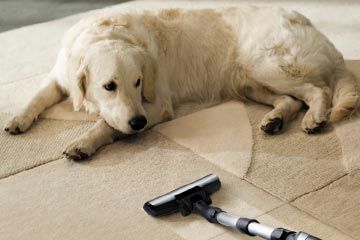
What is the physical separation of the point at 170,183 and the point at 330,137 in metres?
0.81

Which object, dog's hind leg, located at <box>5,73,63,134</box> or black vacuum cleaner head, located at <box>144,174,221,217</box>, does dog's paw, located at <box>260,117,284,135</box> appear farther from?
dog's hind leg, located at <box>5,73,63,134</box>

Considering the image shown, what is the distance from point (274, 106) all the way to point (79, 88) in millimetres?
963

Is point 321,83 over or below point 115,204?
over

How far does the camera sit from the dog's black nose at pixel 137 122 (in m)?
2.63

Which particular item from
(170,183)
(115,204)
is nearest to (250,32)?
(170,183)

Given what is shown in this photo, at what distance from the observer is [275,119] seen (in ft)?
9.14

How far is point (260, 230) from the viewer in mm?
1968

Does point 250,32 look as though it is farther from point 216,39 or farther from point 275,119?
point 275,119

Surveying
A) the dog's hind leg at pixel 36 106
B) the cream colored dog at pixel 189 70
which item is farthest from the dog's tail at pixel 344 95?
the dog's hind leg at pixel 36 106

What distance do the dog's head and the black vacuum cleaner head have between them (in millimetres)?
501

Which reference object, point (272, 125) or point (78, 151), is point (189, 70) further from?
point (78, 151)

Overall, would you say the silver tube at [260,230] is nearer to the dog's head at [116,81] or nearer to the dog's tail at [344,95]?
the dog's head at [116,81]

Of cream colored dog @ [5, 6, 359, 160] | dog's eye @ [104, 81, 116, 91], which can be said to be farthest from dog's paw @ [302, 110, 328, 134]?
dog's eye @ [104, 81, 116, 91]

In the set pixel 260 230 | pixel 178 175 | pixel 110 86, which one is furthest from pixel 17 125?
pixel 260 230
